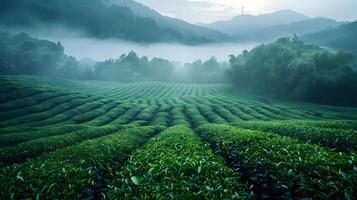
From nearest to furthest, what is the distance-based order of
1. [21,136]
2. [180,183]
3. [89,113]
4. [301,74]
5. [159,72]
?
[180,183], [21,136], [89,113], [301,74], [159,72]

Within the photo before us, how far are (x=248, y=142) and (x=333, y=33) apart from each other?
225 m

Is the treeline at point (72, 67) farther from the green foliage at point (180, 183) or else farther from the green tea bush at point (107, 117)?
the green foliage at point (180, 183)

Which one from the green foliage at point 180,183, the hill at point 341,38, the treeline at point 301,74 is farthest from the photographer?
the hill at point 341,38

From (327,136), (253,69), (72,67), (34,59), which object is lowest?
(327,136)

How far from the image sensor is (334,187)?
21.0 ft

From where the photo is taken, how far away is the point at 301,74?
7975 centimetres

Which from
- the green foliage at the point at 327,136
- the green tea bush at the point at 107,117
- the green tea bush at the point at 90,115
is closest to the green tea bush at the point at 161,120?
the green tea bush at the point at 107,117

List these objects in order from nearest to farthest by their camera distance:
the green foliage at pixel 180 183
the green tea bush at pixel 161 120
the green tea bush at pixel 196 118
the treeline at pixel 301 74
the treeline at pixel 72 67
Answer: the green foliage at pixel 180 183, the green tea bush at pixel 196 118, the green tea bush at pixel 161 120, the treeline at pixel 301 74, the treeline at pixel 72 67

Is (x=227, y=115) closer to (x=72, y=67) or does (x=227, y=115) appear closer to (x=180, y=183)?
(x=180, y=183)

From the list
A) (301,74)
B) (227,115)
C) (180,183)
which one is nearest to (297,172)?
(180,183)

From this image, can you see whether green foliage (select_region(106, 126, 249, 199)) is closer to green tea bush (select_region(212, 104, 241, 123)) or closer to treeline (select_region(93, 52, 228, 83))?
green tea bush (select_region(212, 104, 241, 123))

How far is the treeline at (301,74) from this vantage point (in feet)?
240

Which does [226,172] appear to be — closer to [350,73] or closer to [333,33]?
[350,73]

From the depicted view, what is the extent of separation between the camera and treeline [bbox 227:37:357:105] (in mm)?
73250
